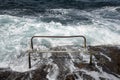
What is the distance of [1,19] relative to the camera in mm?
11883

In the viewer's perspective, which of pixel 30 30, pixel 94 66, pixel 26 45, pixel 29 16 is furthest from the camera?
pixel 29 16

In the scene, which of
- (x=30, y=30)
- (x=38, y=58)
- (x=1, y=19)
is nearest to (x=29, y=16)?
(x=1, y=19)

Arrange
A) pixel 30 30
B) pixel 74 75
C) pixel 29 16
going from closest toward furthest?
1. pixel 74 75
2. pixel 30 30
3. pixel 29 16

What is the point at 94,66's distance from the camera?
23.2ft

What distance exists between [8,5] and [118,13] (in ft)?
24.5

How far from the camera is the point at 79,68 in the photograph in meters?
6.93

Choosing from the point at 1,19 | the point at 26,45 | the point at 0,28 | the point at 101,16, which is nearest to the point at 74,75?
the point at 26,45

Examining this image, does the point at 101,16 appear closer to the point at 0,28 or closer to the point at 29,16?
the point at 29,16

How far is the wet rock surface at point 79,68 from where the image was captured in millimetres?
6473

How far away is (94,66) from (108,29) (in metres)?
4.33

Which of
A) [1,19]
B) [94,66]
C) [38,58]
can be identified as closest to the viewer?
[94,66]

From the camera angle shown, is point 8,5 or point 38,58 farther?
point 8,5

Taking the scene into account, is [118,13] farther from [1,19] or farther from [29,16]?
[1,19]

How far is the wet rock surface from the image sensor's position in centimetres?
647
